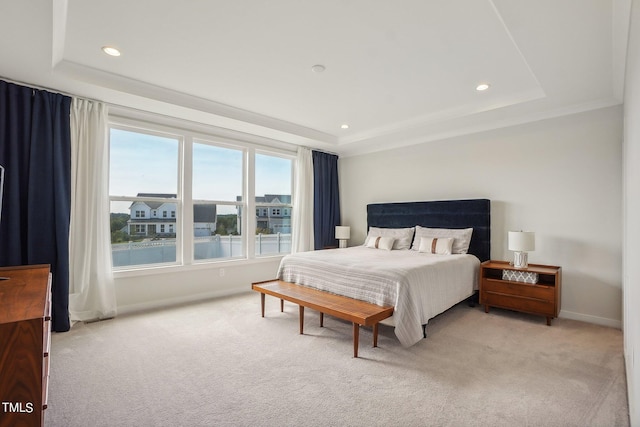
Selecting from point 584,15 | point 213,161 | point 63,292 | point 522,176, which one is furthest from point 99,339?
point 522,176

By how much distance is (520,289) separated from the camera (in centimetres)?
352

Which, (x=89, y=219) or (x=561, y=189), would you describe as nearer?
(x=89, y=219)

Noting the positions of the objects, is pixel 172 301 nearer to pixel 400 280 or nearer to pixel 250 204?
pixel 250 204

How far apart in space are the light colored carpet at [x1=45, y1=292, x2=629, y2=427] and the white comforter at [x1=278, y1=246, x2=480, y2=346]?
28cm

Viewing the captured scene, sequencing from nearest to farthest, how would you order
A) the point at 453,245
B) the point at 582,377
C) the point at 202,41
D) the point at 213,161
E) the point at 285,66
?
the point at 582,377 < the point at 202,41 < the point at 285,66 < the point at 453,245 < the point at 213,161

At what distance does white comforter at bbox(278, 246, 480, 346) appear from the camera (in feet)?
9.14

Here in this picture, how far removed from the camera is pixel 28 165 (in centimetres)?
305

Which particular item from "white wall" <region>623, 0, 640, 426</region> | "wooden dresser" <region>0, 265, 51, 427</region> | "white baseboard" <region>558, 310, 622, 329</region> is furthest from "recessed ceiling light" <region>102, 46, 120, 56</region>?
"white baseboard" <region>558, 310, 622, 329</region>

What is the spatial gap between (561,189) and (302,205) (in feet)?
12.1

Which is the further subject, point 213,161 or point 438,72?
point 213,161

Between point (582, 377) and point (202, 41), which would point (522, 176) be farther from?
point (202, 41)

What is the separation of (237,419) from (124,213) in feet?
10.3

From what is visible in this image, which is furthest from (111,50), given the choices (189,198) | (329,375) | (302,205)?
(302,205)

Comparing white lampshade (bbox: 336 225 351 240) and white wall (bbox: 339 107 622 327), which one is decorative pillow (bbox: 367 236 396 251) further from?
white wall (bbox: 339 107 622 327)
